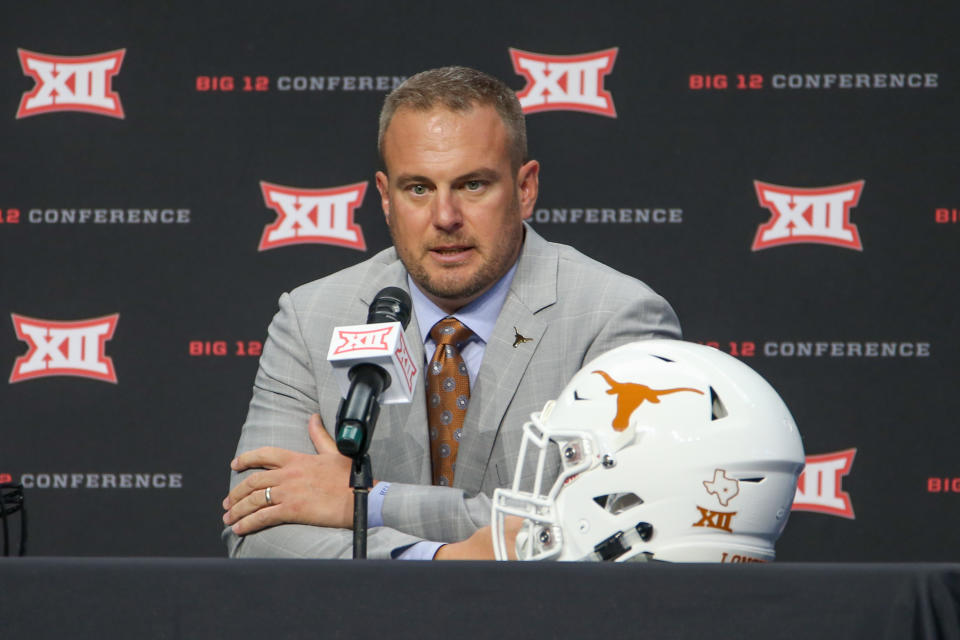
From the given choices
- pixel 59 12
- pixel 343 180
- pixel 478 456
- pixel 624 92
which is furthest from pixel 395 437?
pixel 59 12

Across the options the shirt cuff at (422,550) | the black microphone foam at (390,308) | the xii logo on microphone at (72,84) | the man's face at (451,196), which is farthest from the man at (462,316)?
the xii logo on microphone at (72,84)

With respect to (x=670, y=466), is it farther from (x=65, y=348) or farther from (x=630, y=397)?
(x=65, y=348)

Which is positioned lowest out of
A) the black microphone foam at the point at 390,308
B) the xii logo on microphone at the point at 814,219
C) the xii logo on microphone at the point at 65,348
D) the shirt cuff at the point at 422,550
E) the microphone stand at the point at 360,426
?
the shirt cuff at the point at 422,550

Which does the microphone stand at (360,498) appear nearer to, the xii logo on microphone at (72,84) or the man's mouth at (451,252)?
the man's mouth at (451,252)

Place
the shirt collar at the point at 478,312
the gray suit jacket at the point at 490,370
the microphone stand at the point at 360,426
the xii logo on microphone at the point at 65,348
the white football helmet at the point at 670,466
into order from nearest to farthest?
1. the microphone stand at the point at 360,426
2. the white football helmet at the point at 670,466
3. the gray suit jacket at the point at 490,370
4. the shirt collar at the point at 478,312
5. the xii logo on microphone at the point at 65,348

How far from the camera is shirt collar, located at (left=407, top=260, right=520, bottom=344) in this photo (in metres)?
2.21

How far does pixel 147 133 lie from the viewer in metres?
3.21

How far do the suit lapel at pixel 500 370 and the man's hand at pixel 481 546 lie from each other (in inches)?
11.6

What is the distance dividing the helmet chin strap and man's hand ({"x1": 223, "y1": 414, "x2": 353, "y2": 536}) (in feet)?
1.78

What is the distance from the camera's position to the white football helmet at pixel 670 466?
4.71ft

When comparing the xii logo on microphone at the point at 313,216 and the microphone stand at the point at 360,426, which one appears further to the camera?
the xii logo on microphone at the point at 313,216

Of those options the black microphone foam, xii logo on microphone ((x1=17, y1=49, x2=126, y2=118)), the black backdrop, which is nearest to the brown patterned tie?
the black microphone foam

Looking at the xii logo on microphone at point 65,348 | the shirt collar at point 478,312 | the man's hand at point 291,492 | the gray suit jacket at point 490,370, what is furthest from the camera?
the xii logo on microphone at point 65,348

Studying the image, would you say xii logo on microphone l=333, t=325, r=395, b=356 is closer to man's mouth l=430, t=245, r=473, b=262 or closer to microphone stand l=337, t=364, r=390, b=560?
microphone stand l=337, t=364, r=390, b=560
